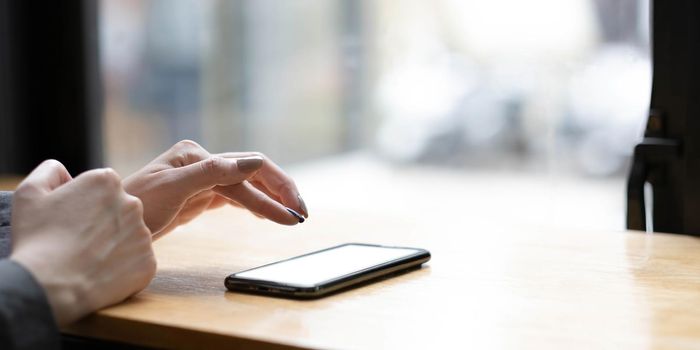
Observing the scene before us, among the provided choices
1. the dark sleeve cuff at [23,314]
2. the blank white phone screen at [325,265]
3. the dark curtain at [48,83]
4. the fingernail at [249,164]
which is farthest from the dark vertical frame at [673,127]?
the dark curtain at [48,83]

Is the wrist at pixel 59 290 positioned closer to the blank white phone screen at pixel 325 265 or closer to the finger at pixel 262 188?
the blank white phone screen at pixel 325 265

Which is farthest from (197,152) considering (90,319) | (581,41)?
(581,41)

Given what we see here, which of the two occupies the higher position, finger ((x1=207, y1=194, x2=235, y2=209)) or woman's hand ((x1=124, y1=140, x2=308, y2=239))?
woman's hand ((x1=124, y1=140, x2=308, y2=239))

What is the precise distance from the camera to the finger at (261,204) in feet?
3.47

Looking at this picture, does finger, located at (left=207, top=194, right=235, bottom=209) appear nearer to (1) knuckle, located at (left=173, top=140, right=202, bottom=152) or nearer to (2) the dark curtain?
(1) knuckle, located at (left=173, top=140, right=202, bottom=152)

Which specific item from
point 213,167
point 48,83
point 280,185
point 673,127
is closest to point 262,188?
point 280,185

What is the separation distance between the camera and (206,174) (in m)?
1.02

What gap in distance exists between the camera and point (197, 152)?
3.66 ft

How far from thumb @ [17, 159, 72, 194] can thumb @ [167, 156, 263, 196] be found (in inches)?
4.6

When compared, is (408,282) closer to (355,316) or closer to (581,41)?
(355,316)

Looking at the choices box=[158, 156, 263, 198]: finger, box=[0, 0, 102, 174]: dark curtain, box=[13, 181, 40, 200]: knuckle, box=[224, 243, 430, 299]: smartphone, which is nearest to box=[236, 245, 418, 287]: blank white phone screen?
box=[224, 243, 430, 299]: smartphone

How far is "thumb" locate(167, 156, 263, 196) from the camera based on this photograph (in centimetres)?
102

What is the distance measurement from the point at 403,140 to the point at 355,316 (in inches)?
74.8

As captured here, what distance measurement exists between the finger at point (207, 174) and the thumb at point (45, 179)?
11 cm
